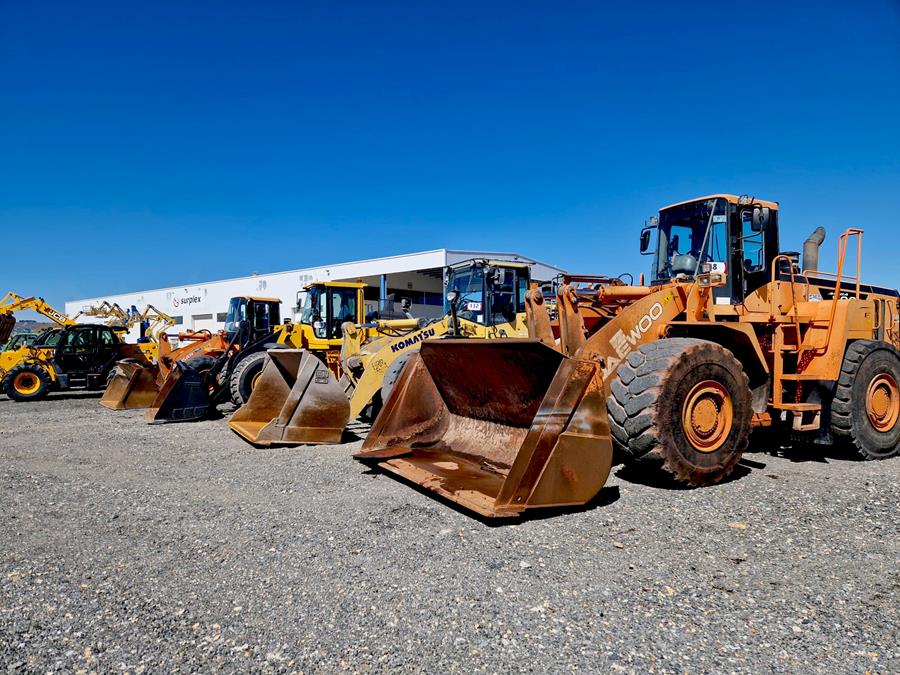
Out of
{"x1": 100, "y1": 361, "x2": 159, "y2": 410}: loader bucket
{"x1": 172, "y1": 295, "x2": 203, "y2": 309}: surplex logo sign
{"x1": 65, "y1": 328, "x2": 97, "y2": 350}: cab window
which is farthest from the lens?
{"x1": 172, "y1": 295, "x2": 203, "y2": 309}: surplex logo sign

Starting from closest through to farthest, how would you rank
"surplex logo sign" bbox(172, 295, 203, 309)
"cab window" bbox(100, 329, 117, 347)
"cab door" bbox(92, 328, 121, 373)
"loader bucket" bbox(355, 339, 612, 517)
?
1. "loader bucket" bbox(355, 339, 612, 517)
2. "cab door" bbox(92, 328, 121, 373)
3. "cab window" bbox(100, 329, 117, 347)
4. "surplex logo sign" bbox(172, 295, 203, 309)

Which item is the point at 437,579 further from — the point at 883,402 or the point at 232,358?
the point at 232,358

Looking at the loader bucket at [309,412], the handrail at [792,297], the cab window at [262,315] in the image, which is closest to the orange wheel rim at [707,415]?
the handrail at [792,297]

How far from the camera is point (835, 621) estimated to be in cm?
274

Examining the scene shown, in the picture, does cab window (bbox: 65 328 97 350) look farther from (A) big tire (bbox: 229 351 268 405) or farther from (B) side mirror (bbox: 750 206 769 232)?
(B) side mirror (bbox: 750 206 769 232)

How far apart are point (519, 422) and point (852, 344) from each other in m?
4.17

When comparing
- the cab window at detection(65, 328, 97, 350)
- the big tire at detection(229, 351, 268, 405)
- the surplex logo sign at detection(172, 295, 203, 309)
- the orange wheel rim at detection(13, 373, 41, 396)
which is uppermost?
the surplex logo sign at detection(172, 295, 203, 309)

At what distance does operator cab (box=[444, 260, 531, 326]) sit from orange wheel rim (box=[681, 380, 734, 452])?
4957 mm

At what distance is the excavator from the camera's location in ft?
48.9

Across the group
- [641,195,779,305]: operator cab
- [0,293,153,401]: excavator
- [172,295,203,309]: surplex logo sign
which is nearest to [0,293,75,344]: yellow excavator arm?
[0,293,153,401]: excavator

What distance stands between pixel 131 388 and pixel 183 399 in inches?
132

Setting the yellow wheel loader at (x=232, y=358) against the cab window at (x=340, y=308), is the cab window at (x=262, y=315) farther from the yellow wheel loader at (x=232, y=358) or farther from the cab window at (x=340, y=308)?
the cab window at (x=340, y=308)

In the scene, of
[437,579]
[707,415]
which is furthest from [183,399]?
[707,415]

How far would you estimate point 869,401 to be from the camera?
6.46 meters
